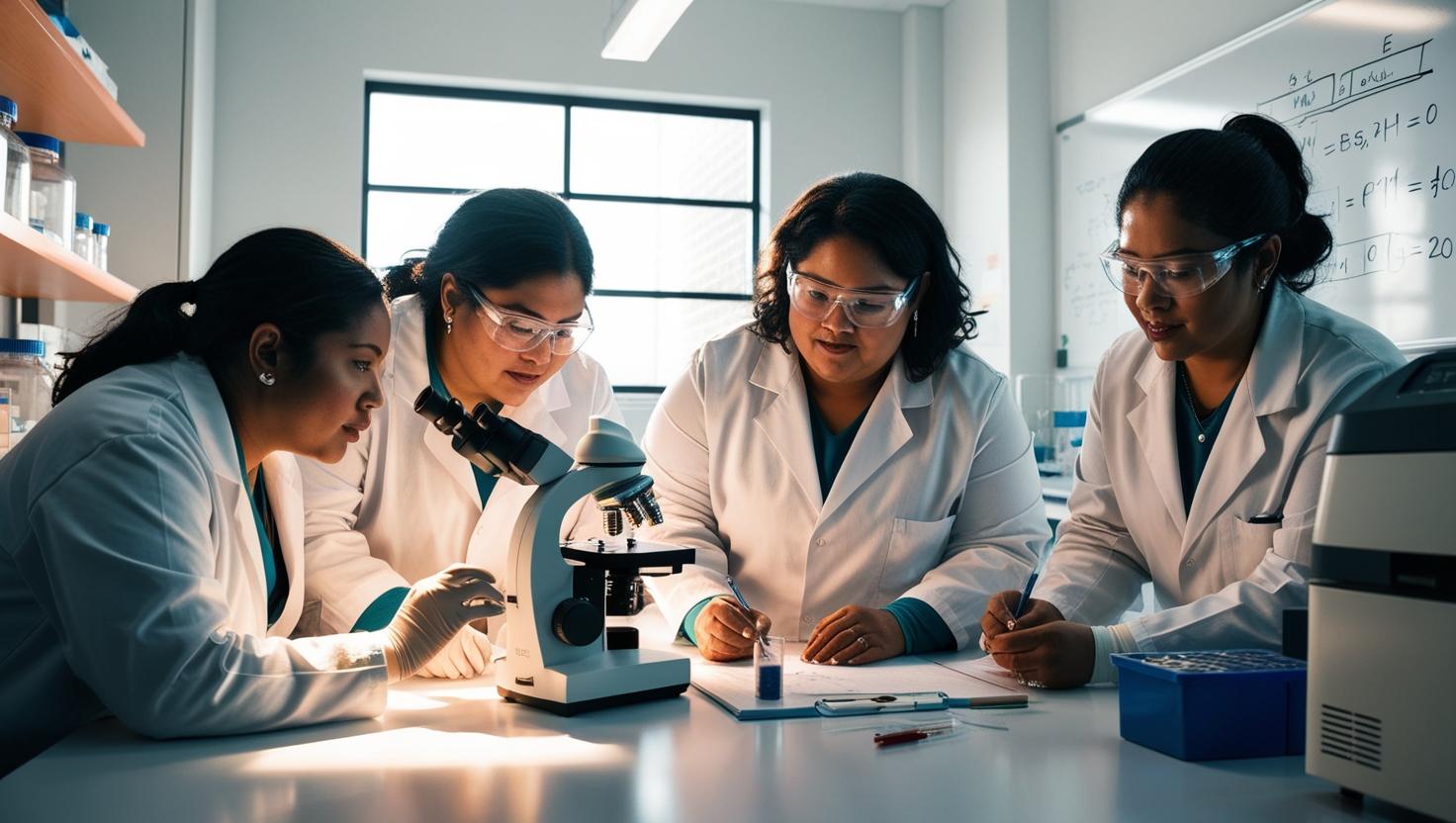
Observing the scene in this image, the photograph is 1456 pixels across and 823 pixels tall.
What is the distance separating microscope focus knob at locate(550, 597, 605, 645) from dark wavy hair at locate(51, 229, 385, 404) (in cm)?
48

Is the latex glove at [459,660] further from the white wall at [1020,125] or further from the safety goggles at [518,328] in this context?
the white wall at [1020,125]

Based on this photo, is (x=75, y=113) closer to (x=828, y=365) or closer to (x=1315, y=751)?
(x=828, y=365)

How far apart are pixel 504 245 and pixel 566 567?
2.14 ft

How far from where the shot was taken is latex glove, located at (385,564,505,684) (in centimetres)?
131

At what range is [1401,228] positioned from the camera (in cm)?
318

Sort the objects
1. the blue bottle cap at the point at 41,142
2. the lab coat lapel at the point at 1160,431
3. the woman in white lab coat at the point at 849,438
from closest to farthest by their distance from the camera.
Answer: the lab coat lapel at the point at 1160,431 < the woman in white lab coat at the point at 849,438 < the blue bottle cap at the point at 41,142

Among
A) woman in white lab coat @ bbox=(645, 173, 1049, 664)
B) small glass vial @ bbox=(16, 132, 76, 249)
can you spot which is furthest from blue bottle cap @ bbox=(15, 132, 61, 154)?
woman in white lab coat @ bbox=(645, 173, 1049, 664)

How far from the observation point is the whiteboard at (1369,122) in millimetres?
3039

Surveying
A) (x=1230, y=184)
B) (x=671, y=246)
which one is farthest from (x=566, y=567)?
(x=671, y=246)

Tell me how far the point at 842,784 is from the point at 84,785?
69 centimetres

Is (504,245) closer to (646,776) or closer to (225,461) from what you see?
(225,461)

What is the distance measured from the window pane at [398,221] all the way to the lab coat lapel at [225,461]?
13.4 ft

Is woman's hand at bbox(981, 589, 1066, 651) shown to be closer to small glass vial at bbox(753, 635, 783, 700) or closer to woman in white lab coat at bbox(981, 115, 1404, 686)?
woman in white lab coat at bbox(981, 115, 1404, 686)

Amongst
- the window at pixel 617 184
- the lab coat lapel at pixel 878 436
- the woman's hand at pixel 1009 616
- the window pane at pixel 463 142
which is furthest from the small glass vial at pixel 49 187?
the window pane at pixel 463 142
